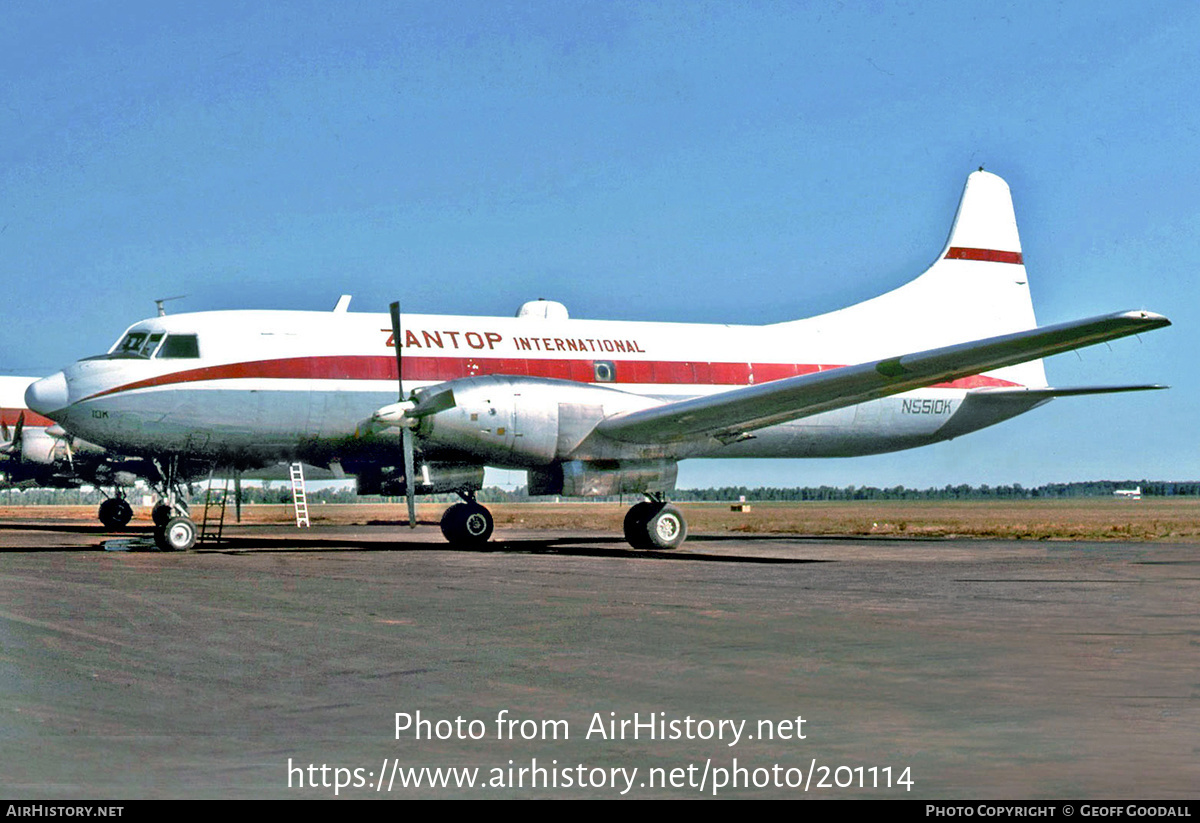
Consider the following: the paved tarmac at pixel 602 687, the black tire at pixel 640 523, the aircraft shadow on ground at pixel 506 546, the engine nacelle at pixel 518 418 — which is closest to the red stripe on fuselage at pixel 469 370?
the engine nacelle at pixel 518 418

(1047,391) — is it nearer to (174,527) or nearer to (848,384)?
(848,384)

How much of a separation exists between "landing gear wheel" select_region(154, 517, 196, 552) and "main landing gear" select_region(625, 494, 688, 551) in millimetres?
8769

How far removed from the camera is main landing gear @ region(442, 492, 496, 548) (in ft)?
90.9

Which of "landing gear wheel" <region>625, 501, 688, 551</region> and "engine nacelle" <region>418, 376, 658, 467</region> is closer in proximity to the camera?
"engine nacelle" <region>418, 376, 658, 467</region>

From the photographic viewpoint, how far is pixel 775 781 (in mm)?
5672

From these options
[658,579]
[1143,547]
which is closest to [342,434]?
[658,579]

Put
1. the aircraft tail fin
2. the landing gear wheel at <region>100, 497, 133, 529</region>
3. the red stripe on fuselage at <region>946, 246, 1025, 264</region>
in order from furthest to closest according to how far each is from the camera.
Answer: the landing gear wheel at <region>100, 497, 133, 529</region> → the red stripe on fuselage at <region>946, 246, 1025, 264</region> → the aircraft tail fin

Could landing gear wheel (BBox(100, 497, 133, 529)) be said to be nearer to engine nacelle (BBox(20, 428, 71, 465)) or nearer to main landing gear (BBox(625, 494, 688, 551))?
engine nacelle (BBox(20, 428, 71, 465))

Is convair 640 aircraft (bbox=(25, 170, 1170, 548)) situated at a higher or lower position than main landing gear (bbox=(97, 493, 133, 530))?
higher

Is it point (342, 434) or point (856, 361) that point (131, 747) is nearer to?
point (342, 434)

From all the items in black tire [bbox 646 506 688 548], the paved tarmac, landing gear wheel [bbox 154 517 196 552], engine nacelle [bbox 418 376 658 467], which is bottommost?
the paved tarmac

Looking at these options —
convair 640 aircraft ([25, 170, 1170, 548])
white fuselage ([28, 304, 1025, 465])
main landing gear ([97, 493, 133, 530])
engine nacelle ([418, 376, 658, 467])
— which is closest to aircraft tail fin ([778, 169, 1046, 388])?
convair 640 aircraft ([25, 170, 1170, 548])

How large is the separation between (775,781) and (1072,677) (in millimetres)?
3670

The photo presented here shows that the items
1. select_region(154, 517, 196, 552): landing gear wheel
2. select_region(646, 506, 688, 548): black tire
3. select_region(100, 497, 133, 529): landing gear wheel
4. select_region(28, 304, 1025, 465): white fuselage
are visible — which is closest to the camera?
select_region(154, 517, 196, 552): landing gear wheel
